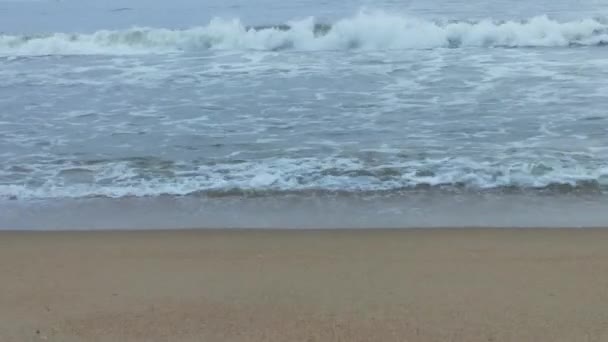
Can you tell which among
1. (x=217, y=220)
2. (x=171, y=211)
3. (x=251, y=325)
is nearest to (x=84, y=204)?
(x=171, y=211)

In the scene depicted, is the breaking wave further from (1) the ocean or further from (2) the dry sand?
(2) the dry sand

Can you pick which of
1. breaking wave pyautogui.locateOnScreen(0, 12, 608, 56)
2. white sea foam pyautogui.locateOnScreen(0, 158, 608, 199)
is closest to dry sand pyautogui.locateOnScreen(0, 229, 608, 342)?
white sea foam pyautogui.locateOnScreen(0, 158, 608, 199)

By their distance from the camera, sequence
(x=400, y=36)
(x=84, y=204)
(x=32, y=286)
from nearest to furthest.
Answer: (x=32, y=286) < (x=84, y=204) < (x=400, y=36)

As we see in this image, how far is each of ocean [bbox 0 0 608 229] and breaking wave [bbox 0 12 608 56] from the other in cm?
11

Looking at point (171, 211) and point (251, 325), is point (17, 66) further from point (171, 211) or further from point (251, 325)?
point (251, 325)

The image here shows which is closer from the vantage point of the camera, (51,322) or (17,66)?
(51,322)

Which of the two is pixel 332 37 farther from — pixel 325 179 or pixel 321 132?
pixel 325 179

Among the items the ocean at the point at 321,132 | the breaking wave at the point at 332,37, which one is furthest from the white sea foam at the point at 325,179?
the breaking wave at the point at 332,37

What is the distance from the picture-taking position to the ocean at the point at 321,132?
21.7 feet

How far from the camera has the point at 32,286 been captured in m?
4.80

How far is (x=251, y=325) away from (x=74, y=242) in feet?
7.99

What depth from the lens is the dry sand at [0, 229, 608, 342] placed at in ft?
12.9

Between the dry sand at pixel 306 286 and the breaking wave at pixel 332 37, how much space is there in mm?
13723

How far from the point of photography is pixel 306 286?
4617 mm
